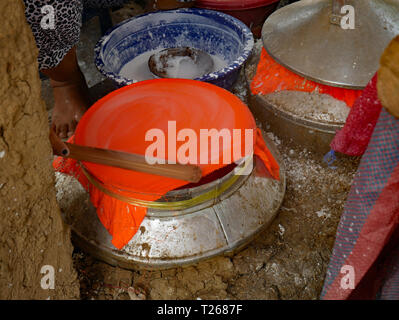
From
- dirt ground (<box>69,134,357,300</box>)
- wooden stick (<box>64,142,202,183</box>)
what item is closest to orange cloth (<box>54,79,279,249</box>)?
wooden stick (<box>64,142,202,183</box>)

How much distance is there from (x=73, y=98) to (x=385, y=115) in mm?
1933

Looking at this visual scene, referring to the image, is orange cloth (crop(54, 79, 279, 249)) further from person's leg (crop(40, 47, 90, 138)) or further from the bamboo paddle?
person's leg (crop(40, 47, 90, 138))

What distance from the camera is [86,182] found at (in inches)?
66.6

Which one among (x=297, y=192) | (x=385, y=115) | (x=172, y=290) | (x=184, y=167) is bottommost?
(x=172, y=290)

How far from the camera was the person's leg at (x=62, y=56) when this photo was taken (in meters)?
1.94

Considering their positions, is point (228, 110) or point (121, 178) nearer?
point (121, 178)

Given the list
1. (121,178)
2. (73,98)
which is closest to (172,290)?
(121,178)

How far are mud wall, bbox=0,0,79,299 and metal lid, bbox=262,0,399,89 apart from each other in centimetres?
136

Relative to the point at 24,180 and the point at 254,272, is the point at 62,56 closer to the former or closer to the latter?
the point at 24,180

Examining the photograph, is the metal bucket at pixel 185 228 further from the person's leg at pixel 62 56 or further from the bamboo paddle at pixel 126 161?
the person's leg at pixel 62 56

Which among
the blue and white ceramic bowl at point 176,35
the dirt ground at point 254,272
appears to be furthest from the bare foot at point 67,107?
the dirt ground at point 254,272

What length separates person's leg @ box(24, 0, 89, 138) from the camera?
1.94 meters

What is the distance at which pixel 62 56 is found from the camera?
7.12 feet
